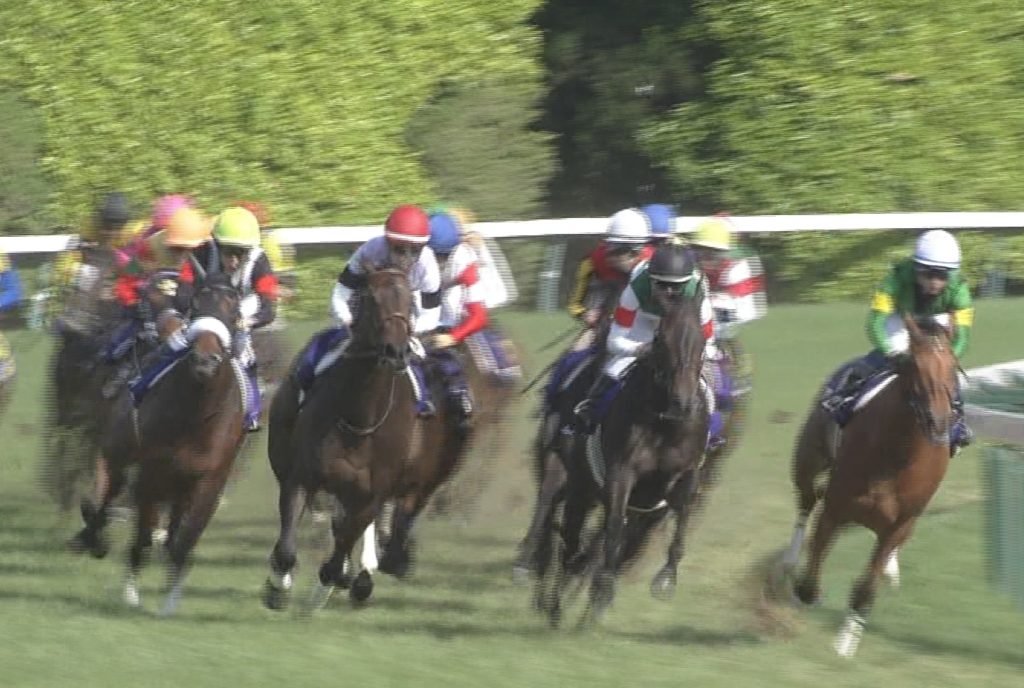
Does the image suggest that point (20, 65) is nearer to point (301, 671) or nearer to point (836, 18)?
point (836, 18)

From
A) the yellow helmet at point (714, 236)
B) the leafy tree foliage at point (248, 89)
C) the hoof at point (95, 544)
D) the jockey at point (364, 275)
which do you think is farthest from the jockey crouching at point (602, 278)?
the leafy tree foliage at point (248, 89)

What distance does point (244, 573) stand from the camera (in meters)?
9.97

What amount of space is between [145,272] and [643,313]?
2.86m

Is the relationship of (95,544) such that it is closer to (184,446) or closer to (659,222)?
(184,446)

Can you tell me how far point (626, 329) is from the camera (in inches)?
348

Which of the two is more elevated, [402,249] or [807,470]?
[402,249]

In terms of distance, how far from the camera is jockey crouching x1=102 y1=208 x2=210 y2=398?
32.2 ft

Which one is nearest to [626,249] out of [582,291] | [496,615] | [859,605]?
[582,291]

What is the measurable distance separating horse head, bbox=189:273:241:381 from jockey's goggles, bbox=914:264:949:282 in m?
2.92

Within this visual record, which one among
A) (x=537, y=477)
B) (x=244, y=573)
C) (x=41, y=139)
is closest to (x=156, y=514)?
(x=244, y=573)

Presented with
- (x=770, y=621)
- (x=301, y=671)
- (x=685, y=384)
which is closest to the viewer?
(x=301, y=671)

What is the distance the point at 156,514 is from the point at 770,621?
2.74 metres

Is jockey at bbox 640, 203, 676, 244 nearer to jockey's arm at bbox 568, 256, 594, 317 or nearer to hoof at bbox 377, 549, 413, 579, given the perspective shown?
jockey's arm at bbox 568, 256, 594, 317

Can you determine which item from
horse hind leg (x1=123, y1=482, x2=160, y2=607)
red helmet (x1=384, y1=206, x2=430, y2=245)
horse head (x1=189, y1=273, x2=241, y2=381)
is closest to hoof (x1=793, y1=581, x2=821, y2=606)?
red helmet (x1=384, y1=206, x2=430, y2=245)
